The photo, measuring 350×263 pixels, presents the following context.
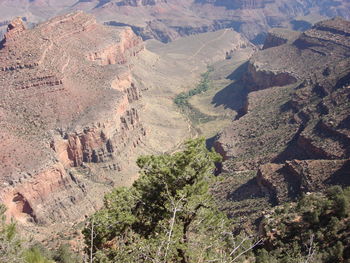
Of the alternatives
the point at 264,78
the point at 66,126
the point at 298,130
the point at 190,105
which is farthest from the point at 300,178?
the point at 190,105

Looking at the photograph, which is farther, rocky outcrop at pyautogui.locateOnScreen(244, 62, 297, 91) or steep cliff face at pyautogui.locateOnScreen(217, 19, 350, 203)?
rocky outcrop at pyautogui.locateOnScreen(244, 62, 297, 91)

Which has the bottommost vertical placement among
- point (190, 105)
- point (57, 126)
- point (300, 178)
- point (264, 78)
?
point (190, 105)

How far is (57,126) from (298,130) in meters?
36.2

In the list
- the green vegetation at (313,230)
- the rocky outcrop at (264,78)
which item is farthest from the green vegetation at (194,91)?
the green vegetation at (313,230)

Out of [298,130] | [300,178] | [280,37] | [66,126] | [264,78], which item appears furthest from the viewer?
[280,37]

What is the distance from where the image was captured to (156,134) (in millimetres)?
82250

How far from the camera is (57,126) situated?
5994cm

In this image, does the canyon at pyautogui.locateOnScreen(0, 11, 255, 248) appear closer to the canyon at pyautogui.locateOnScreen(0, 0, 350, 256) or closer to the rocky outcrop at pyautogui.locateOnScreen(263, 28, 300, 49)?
the canyon at pyautogui.locateOnScreen(0, 0, 350, 256)

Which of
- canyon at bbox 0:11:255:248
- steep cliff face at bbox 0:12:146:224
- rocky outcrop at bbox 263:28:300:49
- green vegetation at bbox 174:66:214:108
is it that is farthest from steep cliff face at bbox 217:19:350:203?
green vegetation at bbox 174:66:214:108

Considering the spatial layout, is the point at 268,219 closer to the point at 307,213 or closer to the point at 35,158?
the point at 307,213

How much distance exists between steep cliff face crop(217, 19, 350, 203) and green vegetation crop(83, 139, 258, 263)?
72.7 ft

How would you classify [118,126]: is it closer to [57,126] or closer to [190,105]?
[57,126]

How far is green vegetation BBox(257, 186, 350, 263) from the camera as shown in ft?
88.5

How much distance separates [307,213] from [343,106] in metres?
27.4
